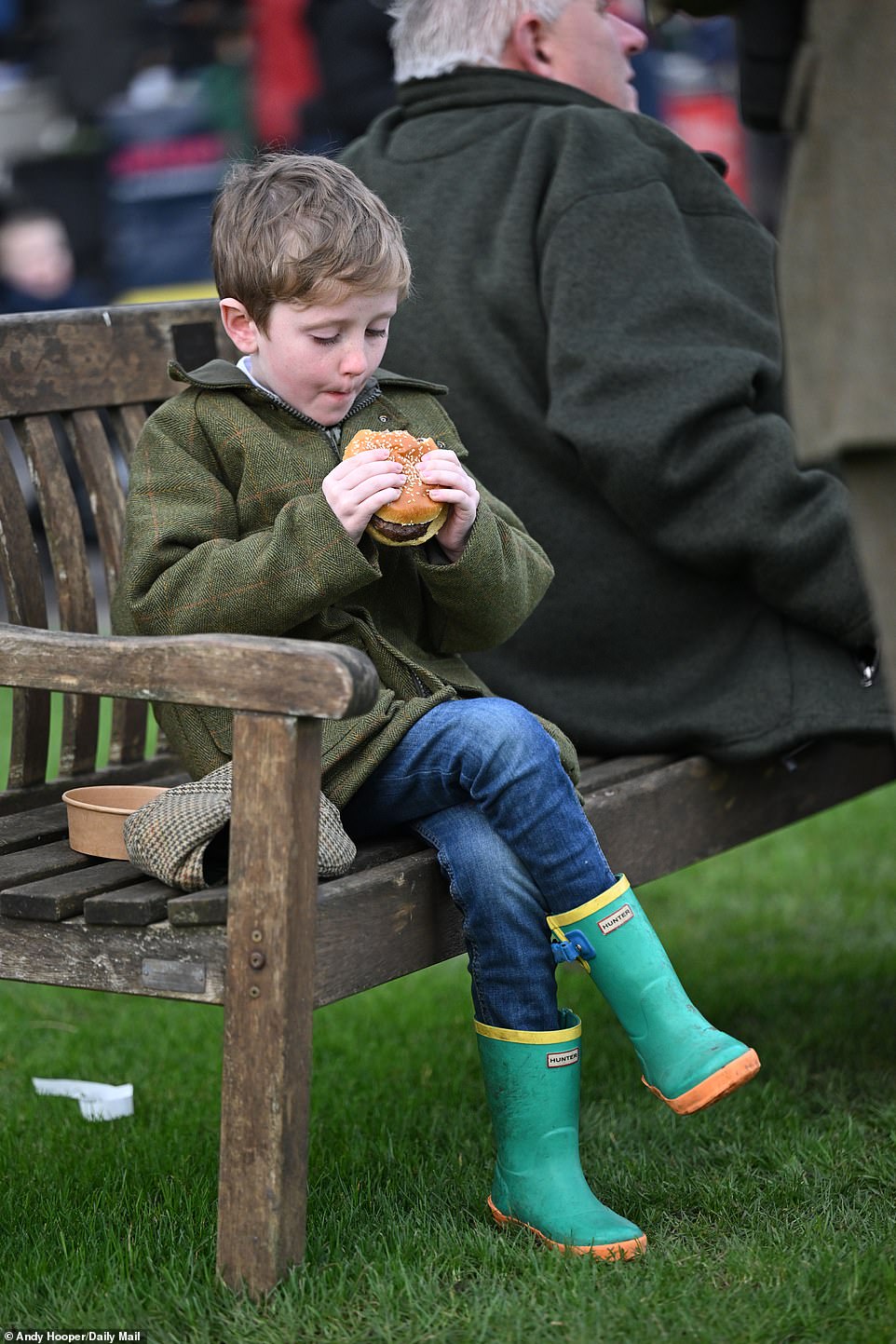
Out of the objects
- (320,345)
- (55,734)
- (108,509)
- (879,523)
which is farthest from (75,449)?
(55,734)

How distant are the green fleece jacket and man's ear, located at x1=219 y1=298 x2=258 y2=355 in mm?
47

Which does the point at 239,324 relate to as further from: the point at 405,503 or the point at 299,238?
the point at 405,503

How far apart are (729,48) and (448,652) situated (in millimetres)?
9286

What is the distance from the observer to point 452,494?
2354mm

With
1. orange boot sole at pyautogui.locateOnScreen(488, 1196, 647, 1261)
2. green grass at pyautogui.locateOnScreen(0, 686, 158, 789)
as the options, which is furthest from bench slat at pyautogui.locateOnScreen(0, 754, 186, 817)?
green grass at pyautogui.locateOnScreen(0, 686, 158, 789)

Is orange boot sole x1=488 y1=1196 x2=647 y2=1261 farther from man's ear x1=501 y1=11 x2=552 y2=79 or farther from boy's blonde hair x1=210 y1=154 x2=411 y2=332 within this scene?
man's ear x1=501 y1=11 x2=552 y2=79

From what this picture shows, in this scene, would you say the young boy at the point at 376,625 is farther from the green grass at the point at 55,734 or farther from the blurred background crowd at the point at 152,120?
the blurred background crowd at the point at 152,120

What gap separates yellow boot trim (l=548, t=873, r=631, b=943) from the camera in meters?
2.36

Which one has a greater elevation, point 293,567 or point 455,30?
point 455,30

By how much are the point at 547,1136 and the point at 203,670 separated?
767 mm

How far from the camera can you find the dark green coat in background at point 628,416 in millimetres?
2816

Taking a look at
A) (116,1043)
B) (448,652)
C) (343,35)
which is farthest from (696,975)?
(343,35)

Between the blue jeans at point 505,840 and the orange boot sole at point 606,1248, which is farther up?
the blue jeans at point 505,840
